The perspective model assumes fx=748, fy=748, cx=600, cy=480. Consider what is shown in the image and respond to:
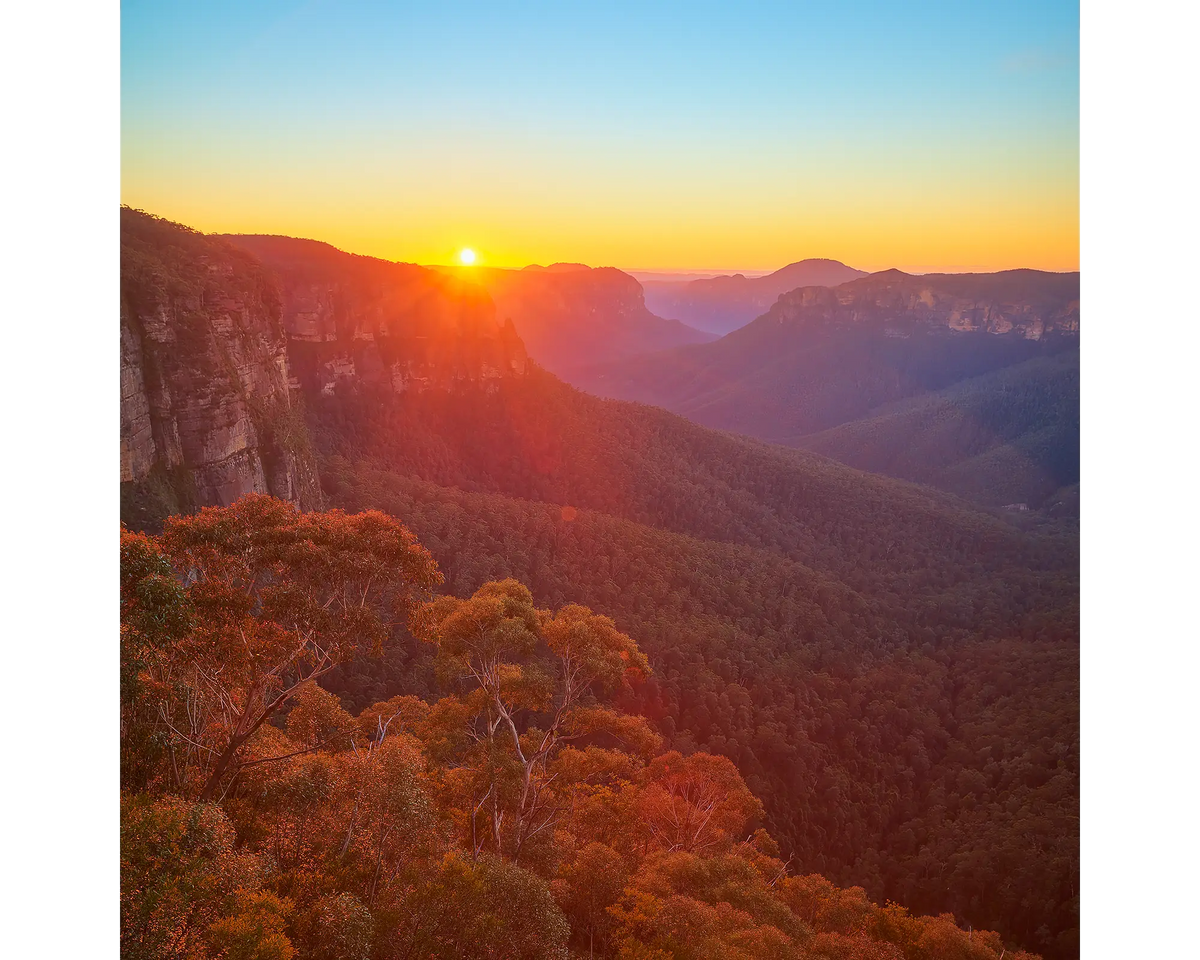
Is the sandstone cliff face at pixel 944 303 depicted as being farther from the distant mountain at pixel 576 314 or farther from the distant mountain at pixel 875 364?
the distant mountain at pixel 576 314

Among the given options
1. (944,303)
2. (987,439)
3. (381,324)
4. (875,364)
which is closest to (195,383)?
(381,324)

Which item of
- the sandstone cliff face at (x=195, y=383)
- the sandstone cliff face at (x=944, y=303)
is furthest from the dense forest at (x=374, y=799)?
the sandstone cliff face at (x=944, y=303)

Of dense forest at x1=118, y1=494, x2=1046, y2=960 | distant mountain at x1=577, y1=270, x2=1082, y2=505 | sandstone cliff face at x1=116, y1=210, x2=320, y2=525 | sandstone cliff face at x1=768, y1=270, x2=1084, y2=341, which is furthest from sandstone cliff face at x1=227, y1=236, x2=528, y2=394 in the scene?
sandstone cliff face at x1=768, y1=270, x2=1084, y2=341

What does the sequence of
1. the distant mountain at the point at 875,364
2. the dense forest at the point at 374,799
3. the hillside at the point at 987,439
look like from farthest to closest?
the distant mountain at the point at 875,364, the hillside at the point at 987,439, the dense forest at the point at 374,799

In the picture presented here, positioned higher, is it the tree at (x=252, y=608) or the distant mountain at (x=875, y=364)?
the distant mountain at (x=875, y=364)

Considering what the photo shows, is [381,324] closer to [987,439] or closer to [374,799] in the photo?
[374,799]

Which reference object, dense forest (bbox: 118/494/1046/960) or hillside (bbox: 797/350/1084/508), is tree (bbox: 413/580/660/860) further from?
hillside (bbox: 797/350/1084/508)
